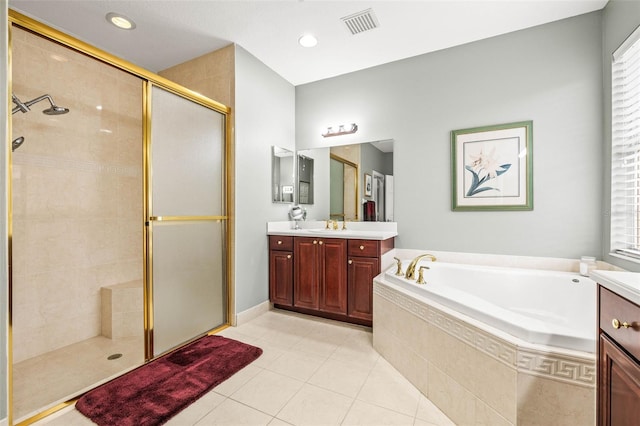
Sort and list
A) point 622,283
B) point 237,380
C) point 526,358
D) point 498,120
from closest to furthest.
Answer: point 622,283 < point 526,358 < point 237,380 < point 498,120

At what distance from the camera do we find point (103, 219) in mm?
2555

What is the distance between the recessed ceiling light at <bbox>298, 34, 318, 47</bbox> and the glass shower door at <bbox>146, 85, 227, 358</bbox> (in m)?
1.00

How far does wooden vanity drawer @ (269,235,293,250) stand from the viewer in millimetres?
2963

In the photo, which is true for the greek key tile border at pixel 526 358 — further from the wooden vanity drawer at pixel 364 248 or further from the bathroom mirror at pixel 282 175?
the bathroom mirror at pixel 282 175

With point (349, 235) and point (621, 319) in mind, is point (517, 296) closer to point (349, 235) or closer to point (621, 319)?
point (349, 235)

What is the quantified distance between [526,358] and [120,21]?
3500 mm

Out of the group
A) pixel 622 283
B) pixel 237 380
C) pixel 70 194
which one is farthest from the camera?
pixel 70 194

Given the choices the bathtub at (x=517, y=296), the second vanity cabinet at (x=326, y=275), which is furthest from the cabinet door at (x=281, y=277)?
the bathtub at (x=517, y=296)

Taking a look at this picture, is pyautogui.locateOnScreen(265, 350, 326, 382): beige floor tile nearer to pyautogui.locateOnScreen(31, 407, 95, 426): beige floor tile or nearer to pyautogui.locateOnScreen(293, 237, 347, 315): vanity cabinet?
pyautogui.locateOnScreen(293, 237, 347, 315): vanity cabinet

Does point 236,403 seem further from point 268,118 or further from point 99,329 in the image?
point 268,118

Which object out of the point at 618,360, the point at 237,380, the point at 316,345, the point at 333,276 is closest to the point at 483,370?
the point at 618,360

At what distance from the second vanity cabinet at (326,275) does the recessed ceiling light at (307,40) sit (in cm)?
183

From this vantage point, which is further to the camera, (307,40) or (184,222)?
(307,40)

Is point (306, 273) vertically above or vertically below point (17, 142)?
below
